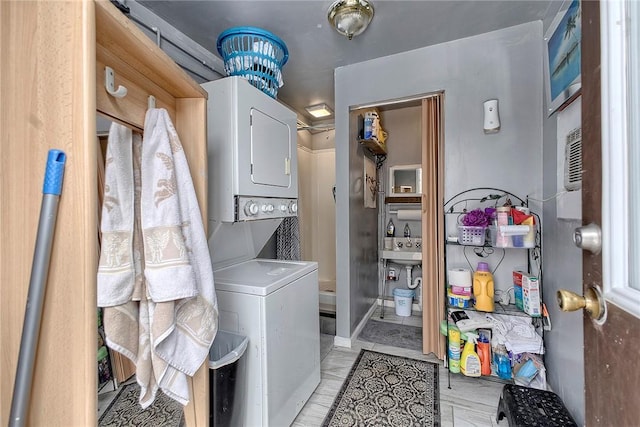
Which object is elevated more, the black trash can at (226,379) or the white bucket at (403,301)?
the black trash can at (226,379)

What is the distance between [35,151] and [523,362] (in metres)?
2.71

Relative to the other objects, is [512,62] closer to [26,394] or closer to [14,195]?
[14,195]

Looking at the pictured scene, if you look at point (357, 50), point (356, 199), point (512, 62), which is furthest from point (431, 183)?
point (357, 50)

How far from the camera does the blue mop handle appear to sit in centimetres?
60

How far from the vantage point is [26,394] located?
0.61 metres

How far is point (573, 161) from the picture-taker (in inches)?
59.3

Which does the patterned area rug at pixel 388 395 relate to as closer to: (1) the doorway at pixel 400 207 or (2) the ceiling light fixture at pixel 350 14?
(1) the doorway at pixel 400 207

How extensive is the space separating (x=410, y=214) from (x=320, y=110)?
6.03 ft

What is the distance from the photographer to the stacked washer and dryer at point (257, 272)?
1.39 meters

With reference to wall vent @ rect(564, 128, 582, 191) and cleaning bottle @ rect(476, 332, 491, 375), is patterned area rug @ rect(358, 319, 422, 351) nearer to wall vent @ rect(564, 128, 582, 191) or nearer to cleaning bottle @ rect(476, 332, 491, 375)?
cleaning bottle @ rect(476, 332, 491, 375)

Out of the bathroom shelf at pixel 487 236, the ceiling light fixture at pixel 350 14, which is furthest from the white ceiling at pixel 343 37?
the bathroom shelf at pixel 487 236

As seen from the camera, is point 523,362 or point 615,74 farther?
point 523,362

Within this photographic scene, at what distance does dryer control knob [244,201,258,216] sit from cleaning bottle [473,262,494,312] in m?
1.67

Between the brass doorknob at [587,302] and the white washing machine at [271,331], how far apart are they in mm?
1155
